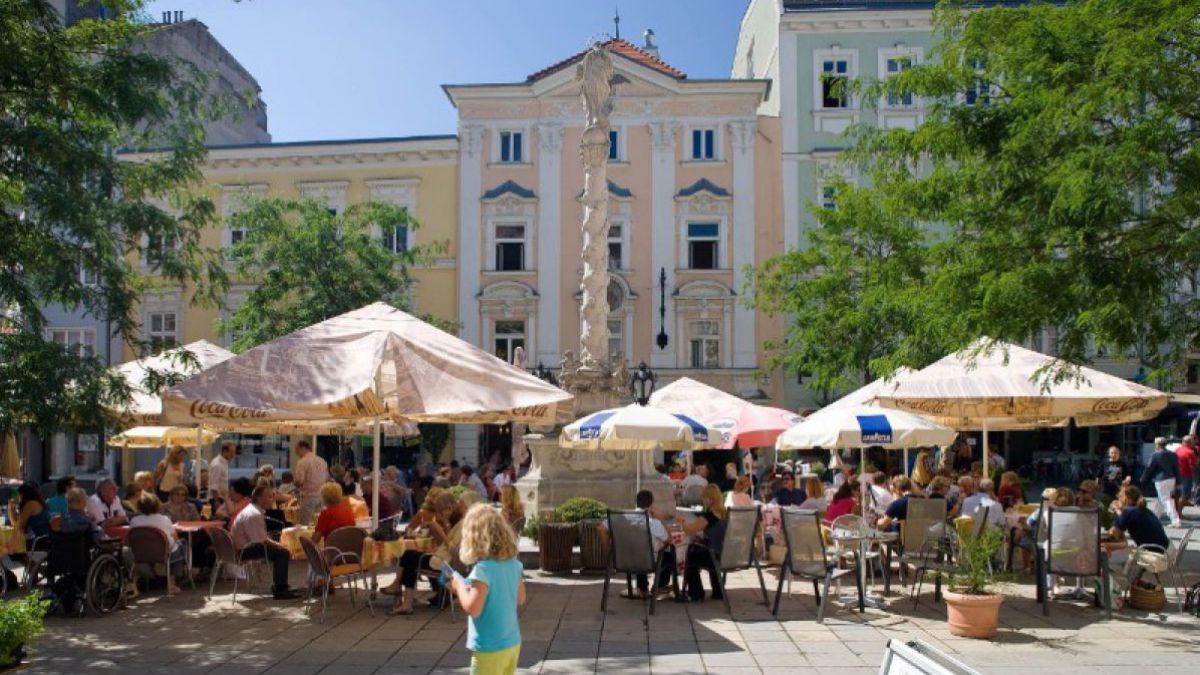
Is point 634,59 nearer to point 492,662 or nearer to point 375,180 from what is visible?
point 375,180

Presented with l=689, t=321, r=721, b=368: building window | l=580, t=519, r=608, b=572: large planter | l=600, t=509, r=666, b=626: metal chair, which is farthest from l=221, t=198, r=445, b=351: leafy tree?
Answer: l=600, t=509, r=666, b=626: metal chair

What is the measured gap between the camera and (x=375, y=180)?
36406 mm

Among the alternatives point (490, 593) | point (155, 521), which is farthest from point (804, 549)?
point (155, 521)

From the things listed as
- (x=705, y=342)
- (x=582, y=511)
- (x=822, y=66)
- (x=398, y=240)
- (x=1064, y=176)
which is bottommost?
(x=582, y=511)

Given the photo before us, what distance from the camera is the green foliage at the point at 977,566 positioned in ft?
30.6

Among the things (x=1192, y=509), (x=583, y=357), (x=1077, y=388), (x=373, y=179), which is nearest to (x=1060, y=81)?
(x=1077, y=388)

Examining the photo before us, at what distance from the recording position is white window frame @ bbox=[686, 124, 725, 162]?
35375 millimetres

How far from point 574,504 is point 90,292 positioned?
18.8 ft

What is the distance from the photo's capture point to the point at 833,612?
36.0ft

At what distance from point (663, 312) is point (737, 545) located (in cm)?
2401

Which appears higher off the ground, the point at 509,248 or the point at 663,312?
the point at 509,248

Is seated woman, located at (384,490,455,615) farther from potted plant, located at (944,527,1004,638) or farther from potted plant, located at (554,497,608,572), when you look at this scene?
potted plant, located at (944,527,1004,638)

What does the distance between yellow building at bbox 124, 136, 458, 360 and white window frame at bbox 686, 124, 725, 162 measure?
745 centimetres

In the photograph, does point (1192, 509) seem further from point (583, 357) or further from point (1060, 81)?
point (1060, 81)
